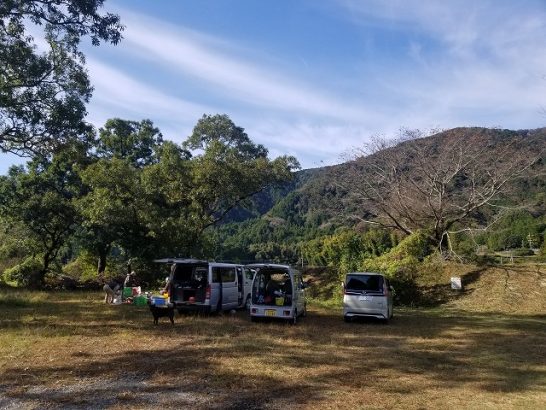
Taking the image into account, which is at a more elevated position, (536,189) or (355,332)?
(536,189)

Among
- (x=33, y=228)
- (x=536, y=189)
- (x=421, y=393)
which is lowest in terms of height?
(x=421, y=393)

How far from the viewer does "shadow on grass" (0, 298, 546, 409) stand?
6570mm

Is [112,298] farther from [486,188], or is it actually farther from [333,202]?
[486,188]

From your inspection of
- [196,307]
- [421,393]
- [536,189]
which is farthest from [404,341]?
[536,189]

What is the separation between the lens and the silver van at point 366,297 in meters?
14.5

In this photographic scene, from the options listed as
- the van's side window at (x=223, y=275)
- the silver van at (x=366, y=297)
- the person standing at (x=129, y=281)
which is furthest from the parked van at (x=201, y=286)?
the person standing at (x=129, y=281)

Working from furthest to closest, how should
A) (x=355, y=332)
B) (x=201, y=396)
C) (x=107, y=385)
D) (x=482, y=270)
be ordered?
(x=482, y=270) < (x=355, y=332) < (x=107, y=385) < (x=201, y=396)

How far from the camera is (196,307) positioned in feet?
46.9

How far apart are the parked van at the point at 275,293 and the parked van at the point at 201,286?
1392mm

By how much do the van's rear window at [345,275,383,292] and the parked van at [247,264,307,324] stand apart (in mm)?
1688

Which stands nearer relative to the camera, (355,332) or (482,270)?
(355,332)

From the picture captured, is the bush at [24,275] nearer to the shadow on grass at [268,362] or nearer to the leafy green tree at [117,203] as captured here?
the leafy green tree at [117,203]

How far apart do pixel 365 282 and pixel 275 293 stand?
2849mm

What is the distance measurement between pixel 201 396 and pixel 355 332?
278 inches
